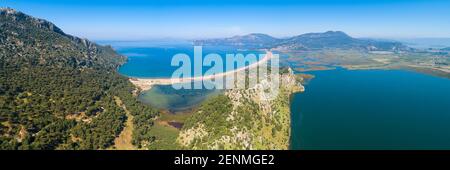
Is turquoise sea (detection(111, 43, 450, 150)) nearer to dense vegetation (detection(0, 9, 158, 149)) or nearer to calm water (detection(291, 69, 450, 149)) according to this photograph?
calm water (detection(291, 69, 450, 149))

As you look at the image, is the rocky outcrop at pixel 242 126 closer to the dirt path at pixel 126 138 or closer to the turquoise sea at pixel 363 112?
the turquoise sea at pixel 363 112

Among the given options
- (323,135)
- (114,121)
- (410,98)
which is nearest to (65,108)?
(114,121)

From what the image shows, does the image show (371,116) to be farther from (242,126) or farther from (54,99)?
(54,99)

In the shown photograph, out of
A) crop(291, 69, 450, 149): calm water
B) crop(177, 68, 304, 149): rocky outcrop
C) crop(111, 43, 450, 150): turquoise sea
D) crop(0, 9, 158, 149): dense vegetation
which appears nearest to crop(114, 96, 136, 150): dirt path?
crop(0, 9, 158, 149): dense vegetation

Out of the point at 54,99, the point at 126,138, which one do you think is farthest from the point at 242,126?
the point at 54,99
